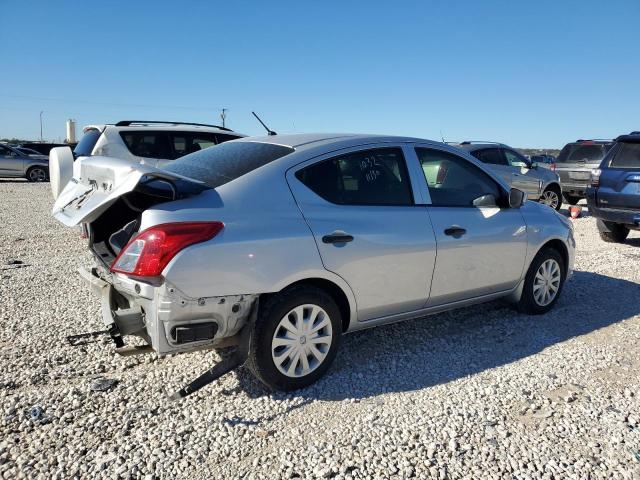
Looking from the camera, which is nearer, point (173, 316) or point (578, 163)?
point (173, 316)

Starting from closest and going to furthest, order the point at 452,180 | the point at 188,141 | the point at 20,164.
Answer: the point at 452,180 < the point at 188,141 < the point at 20,164

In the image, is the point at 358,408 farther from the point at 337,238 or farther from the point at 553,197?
the point at 553,197

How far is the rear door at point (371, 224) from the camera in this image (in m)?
3.37

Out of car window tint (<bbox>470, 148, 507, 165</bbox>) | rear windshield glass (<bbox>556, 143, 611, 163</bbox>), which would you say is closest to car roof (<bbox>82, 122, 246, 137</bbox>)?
car window tint (<bbox>470, 148, 507, 165</bbox>)

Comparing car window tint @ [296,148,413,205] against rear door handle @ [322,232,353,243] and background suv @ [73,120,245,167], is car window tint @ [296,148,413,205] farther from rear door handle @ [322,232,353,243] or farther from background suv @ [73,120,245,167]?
background suv @ [73,120,245,167]

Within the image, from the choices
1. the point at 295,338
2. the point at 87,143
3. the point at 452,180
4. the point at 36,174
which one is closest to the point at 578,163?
the point at 452,180

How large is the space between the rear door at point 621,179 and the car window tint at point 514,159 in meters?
5.03

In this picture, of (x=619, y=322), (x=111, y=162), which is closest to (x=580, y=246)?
(x=619, y=322)

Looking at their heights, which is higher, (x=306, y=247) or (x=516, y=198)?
(x=516, y=198)

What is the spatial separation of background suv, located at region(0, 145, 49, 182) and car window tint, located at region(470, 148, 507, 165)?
17612 mm

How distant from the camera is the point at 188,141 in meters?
9.68

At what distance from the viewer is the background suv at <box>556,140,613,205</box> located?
1407 cm

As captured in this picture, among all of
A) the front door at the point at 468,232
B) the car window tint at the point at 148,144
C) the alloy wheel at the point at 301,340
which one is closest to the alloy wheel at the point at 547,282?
the front door at the point at 468,232

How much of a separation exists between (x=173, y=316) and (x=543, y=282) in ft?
12.0
